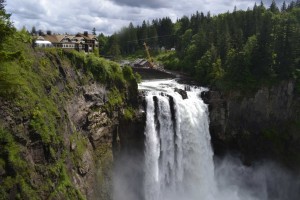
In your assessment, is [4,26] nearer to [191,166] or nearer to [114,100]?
[114,100]

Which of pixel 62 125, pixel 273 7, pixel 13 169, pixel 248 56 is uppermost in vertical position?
pixel 273 7

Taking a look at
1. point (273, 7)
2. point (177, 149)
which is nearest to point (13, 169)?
point (177, 149)

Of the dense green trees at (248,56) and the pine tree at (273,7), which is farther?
the pine tree at (273,7)

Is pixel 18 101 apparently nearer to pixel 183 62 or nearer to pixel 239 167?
pixel 239 167

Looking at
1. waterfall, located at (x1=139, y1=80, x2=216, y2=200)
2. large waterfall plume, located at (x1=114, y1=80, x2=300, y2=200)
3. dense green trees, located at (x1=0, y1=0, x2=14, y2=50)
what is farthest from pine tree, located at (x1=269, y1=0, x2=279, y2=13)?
dense green trees, located at (x1=0, y1=0, x2=14, y2=50)

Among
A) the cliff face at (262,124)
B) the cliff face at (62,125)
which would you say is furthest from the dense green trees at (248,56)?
the cliff face at (62,125)

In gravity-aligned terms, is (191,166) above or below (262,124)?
below

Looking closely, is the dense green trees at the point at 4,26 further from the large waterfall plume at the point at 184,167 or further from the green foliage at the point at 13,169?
the large waterfall plume at the point at 184,167
